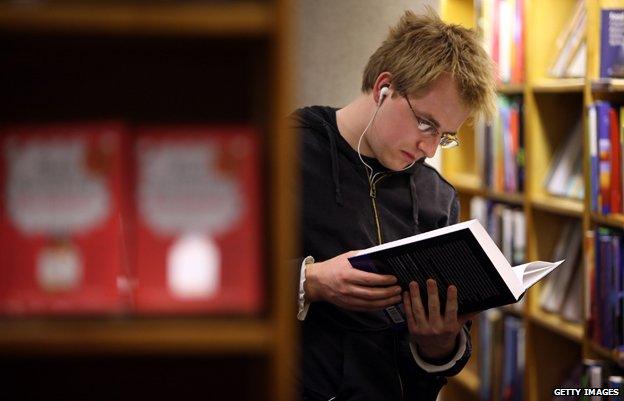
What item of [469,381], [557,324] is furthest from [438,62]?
[469,381]

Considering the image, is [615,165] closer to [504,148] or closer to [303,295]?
[504,148]

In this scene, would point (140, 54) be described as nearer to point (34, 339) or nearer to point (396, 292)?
point (34, 339)

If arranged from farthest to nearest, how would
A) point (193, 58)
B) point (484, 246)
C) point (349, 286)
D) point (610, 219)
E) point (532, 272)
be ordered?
point (610, 219) → point (532, 272) → point (349, 286) → point (484, 246) → point (193, 58)

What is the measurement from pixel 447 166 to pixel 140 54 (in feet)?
10.9

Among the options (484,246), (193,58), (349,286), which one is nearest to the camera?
(193,58)

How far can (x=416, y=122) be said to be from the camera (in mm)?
1884

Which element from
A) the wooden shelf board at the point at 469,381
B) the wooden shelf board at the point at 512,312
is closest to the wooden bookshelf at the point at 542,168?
the wooden shelf board at the point at 512,312

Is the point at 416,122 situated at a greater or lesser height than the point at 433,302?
greater

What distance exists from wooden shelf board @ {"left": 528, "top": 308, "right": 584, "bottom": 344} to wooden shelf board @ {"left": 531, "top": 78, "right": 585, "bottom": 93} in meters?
0.82

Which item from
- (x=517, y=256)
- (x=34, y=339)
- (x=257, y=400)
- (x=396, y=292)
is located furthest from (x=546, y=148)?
(x=34, y=339)

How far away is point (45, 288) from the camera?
1.19 metres

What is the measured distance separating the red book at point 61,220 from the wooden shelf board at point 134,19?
133 millimetres

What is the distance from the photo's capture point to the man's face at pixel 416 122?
6.15ft

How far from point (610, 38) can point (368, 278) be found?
1.55 meters
